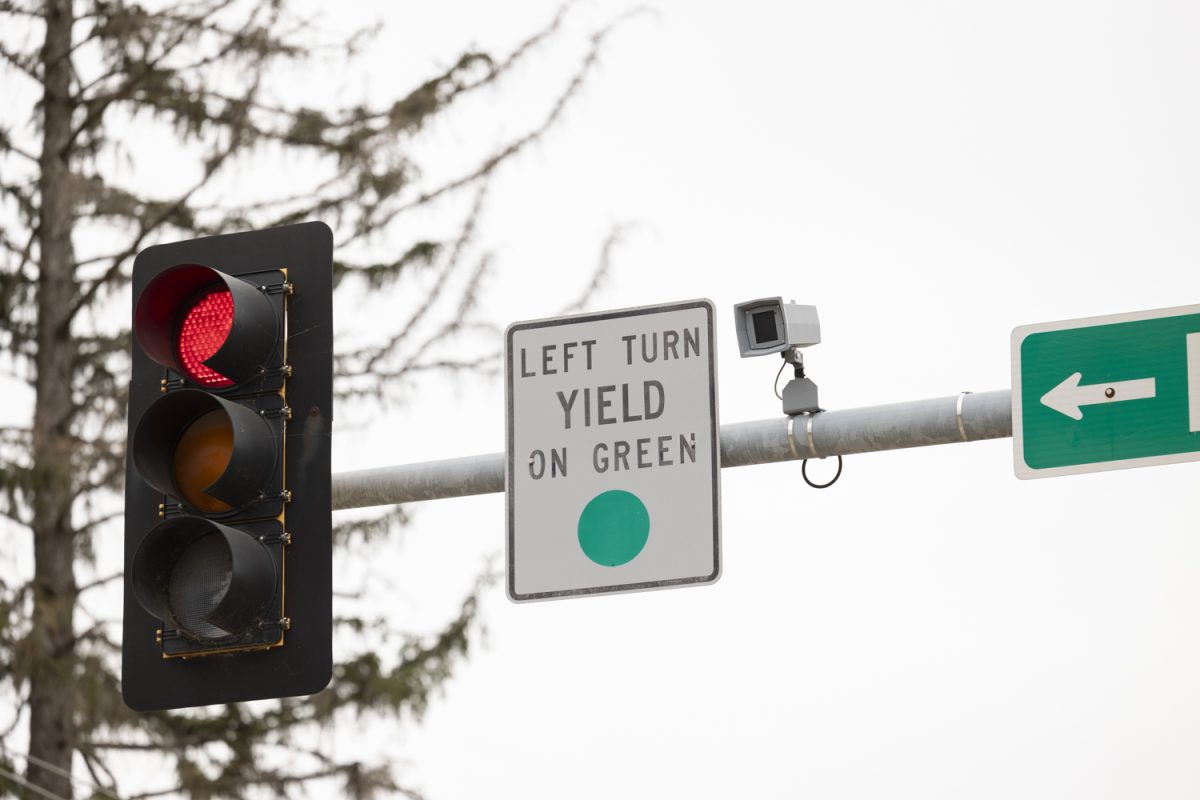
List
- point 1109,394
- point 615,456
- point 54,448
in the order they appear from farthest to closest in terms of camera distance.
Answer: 1. point 54,448
2. point 615,456
3. point 1109,394

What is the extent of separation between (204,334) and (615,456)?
127cm

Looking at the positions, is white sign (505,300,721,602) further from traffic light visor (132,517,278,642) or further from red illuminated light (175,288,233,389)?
red illuminated light (175,288,233,389)

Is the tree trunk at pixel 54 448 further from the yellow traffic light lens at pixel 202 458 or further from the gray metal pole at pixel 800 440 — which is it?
the yellow traffic light lens at pixel 202 458

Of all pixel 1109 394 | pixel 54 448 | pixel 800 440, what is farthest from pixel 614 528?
pixel 54 448

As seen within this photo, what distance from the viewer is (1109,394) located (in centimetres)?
557

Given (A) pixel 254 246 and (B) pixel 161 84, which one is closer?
(A) pixel 254 246

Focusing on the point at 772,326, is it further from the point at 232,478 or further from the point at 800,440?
the point at 232,478

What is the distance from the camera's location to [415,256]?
16.2 m

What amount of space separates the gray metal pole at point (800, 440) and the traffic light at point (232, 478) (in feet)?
2.26

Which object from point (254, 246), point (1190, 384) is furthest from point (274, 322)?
point (1190, 384)

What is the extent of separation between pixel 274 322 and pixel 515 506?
923mm

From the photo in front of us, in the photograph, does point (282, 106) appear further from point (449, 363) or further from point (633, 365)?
point (633, 365)

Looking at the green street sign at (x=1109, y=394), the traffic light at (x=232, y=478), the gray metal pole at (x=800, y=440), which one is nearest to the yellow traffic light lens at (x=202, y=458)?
the traffic light at (x=232, y=478)

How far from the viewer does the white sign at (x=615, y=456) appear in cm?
566
